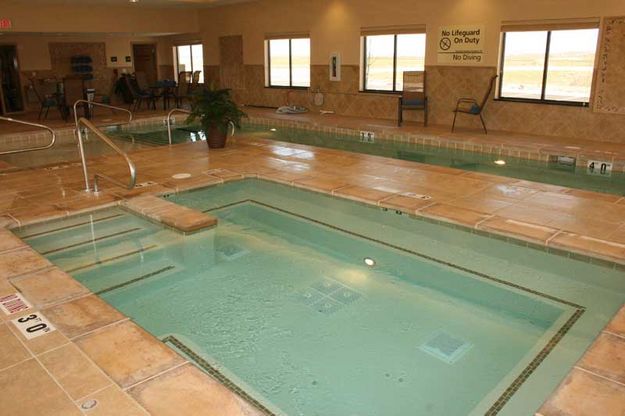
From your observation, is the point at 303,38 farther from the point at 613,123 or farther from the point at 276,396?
the point at 276,396

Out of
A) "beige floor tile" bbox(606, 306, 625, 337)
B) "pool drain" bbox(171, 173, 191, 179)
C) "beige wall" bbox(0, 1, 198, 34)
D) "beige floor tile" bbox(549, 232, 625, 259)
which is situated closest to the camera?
"beige floor tile" bbox(606, 306, 625, 337)

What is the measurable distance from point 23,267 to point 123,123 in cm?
680

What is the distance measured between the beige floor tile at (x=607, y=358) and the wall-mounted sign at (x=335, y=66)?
8.56 metres

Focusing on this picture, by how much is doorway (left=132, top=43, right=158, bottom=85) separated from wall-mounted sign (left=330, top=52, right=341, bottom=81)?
6.71 metres

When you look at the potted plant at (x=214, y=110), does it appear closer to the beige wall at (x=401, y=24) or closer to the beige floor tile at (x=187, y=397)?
the beige wall at (x=401, y=24)

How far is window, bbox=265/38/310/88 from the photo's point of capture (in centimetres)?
1133

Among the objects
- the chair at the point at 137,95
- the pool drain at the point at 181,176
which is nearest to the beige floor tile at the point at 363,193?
the pool drain at the point at 181,176

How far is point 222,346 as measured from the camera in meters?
2.76

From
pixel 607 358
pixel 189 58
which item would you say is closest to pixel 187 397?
pixel 607 358

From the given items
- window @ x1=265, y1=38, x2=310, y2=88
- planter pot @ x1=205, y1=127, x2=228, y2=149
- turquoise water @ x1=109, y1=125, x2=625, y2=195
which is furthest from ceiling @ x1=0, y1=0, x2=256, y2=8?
planter pot @ x1=205, y1=127, x2=228, y2=149

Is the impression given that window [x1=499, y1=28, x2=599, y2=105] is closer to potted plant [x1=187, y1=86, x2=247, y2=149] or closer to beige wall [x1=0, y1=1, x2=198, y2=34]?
potted plant [x1=187, y1=86, x2=247, y2=149]

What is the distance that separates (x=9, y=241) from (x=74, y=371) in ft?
6.51

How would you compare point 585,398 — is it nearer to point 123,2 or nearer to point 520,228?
point 520,228

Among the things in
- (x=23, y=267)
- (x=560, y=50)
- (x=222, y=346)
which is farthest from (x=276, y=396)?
(x=560, y=50)
